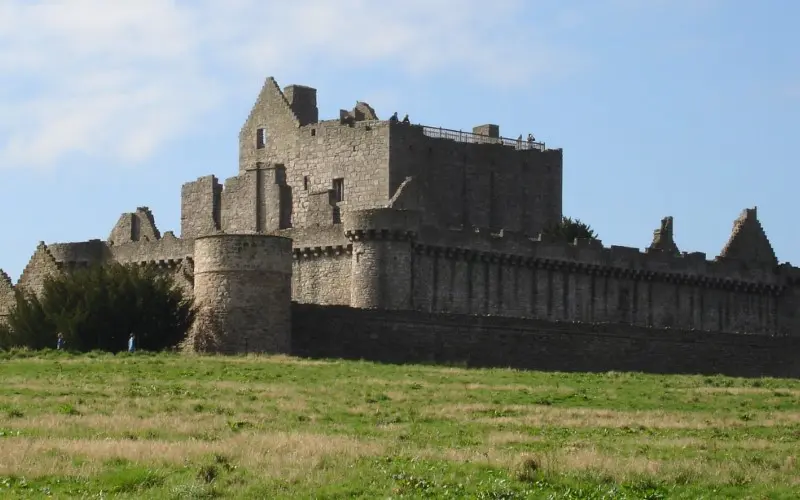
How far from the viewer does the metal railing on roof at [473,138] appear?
79.4 meters

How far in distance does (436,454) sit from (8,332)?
3301 cm

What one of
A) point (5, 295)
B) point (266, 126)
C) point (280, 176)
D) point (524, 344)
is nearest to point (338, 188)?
point (280, 176)

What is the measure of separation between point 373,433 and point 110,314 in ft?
81.5

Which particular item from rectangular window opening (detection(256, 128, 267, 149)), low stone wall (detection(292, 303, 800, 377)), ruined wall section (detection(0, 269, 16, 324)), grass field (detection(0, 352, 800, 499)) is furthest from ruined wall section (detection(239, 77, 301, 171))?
grass field (detection(0, 352, 800, 499))

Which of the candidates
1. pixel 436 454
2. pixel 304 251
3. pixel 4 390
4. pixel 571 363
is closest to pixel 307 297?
pixel 304 251

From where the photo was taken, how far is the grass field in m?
28.0

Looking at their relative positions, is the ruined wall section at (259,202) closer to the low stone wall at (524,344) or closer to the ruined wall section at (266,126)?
the ruined wall section at (266,126)

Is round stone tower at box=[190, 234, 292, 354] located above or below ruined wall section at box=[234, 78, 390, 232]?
below

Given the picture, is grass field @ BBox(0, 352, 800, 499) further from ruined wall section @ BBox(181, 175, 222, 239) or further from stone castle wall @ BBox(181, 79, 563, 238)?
ruined wall section @ BBox(181, 175, 222, 239)

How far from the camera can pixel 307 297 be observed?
224ft

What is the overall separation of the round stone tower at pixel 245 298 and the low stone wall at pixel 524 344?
5.24ft

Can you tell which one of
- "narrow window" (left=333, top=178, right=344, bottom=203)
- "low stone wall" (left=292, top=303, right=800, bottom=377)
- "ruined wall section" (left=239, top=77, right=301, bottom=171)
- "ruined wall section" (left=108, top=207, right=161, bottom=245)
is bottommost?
"low stone wall" (left=292, top=303, right=800, bottom=377)

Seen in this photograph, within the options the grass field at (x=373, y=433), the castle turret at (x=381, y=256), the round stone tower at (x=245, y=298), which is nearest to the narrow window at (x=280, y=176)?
the castle turret at (x=381, y=256)

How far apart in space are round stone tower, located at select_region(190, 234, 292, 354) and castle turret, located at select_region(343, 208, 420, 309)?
6.77 m
